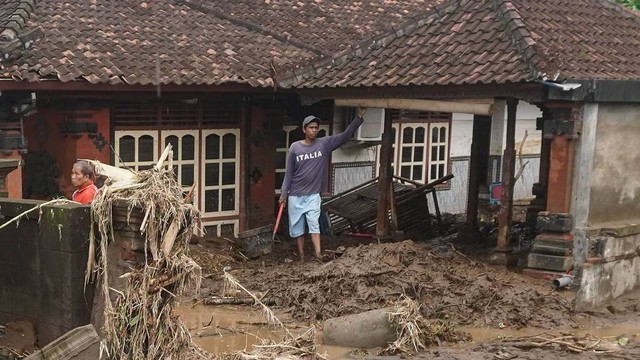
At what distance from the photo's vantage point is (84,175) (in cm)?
734

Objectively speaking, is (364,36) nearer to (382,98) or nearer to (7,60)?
(382,98)

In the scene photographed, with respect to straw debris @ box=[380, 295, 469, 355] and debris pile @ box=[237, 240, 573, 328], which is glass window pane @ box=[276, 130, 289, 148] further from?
straw debris @ box=[380, 295, 469, 355]

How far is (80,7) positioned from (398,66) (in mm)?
4907

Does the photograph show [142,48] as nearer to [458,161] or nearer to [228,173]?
[228,173]

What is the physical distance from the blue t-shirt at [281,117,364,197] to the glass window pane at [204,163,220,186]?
214 cm

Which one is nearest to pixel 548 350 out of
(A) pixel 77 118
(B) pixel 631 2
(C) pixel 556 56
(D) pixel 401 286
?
(D) pixel 401 286

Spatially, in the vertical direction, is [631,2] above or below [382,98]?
above

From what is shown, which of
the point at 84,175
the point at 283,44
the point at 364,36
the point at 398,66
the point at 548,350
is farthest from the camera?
the point at 364,36

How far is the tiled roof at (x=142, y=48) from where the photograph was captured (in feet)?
36.1

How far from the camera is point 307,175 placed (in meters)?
11.3

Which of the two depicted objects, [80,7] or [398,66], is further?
[80,7]

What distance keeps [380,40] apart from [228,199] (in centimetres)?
347

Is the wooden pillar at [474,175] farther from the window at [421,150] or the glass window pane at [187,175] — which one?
the glass window pane at [187,175]

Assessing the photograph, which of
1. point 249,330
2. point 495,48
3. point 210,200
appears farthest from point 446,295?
point 210,200
